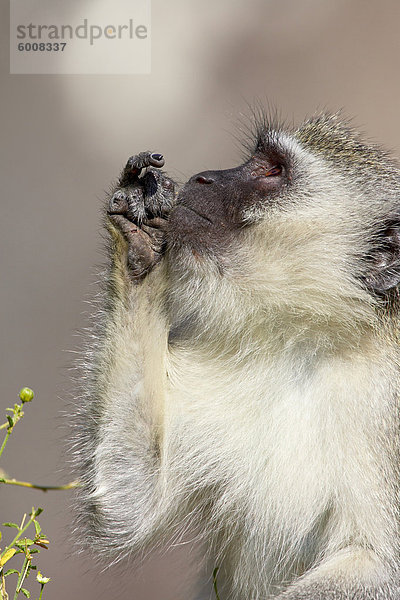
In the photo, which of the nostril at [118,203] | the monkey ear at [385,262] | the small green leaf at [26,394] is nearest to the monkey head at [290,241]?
the monkey ear at [385,262]

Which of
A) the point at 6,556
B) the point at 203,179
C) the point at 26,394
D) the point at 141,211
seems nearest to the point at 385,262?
the point at 203,179

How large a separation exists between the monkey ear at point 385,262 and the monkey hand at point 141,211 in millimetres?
619

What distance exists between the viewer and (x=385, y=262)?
2.62 m

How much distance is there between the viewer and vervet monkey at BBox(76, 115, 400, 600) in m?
2.50

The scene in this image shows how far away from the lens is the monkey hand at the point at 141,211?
262 centimetres

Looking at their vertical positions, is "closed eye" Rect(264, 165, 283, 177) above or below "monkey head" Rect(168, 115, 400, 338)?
above

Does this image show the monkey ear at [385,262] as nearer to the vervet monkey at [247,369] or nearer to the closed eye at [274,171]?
the vervet monkey at [247,369]

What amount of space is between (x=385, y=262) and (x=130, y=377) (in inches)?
32.1

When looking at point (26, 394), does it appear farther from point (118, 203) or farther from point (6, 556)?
point (118, 203)

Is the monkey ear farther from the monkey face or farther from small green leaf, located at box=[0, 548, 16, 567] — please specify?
small green leaf, located at box=[0, 548, 16, 567]

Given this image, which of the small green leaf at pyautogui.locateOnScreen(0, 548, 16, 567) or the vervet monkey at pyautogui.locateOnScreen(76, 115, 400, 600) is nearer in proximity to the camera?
the small green leaf at pyautogui.locateOnScreen(0, 548, 16, 567)

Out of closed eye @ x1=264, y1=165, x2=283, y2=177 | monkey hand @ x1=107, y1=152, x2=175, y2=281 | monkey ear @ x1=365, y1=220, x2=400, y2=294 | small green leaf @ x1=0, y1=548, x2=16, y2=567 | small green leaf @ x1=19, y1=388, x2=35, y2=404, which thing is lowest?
small green leaf @ x1=0, y1=548, x2=16, y2=567

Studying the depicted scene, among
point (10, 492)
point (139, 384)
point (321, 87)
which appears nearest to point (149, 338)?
point (139, 384)

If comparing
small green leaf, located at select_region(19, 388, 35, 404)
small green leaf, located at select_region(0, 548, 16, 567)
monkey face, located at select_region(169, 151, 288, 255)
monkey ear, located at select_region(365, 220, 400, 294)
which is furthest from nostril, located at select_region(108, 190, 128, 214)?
small green leaf, located at select_region(0, 548, 16, 567)
